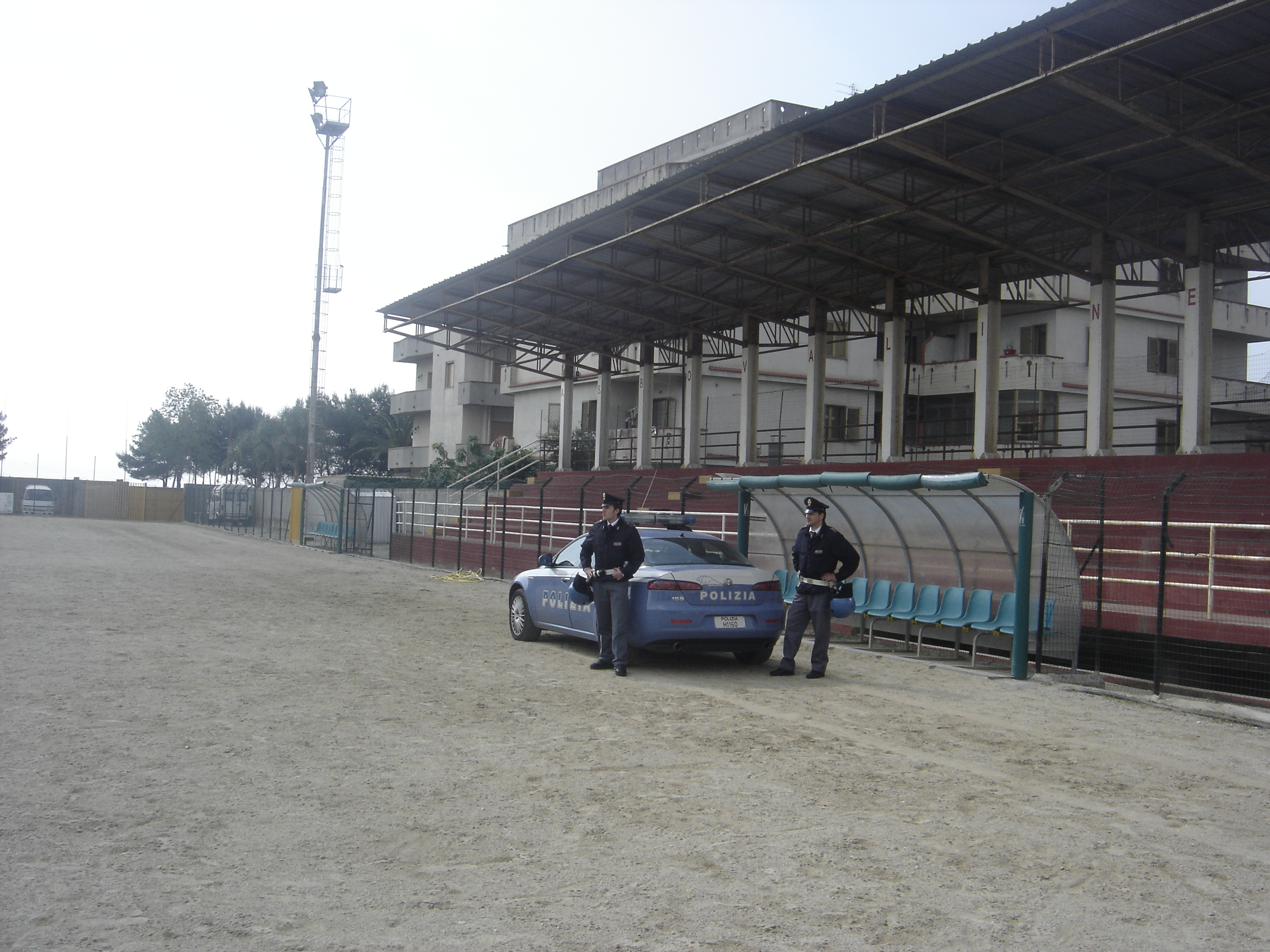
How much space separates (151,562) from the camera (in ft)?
86.4

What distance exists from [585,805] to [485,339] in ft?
107

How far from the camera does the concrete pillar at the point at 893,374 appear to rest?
89.2 ft

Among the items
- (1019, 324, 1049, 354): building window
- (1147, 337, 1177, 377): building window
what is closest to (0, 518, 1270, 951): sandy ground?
(1019, 324, 1049, 354): building window

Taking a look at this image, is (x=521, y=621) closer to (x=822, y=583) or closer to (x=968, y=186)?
(x=822, y=583)

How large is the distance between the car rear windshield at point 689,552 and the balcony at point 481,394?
45054 millimetres

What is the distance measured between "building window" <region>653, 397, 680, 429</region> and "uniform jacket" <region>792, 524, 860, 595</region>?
3008 centimetres

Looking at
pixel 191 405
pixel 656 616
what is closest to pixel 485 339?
pixel 656 616

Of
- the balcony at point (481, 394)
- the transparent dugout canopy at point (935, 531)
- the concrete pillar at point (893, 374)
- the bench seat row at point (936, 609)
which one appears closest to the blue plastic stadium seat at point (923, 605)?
the bench seat row at point (936, 609)

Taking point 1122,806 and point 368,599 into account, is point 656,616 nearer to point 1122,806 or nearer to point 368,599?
point 1122,806

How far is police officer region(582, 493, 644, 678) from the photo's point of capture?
10656 millimetres

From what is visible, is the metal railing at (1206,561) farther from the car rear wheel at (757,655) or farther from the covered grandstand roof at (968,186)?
the covered grandstand roof at (968,186)

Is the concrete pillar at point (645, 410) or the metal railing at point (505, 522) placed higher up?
the concrete pillar at point (645, 410)

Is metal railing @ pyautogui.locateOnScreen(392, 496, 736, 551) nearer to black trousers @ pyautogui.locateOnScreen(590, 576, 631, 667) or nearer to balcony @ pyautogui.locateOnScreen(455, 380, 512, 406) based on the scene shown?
black trousers @ pyautogui.locateOnScreen(590, 576, 631, 667)

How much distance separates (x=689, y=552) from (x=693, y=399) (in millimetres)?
23663
